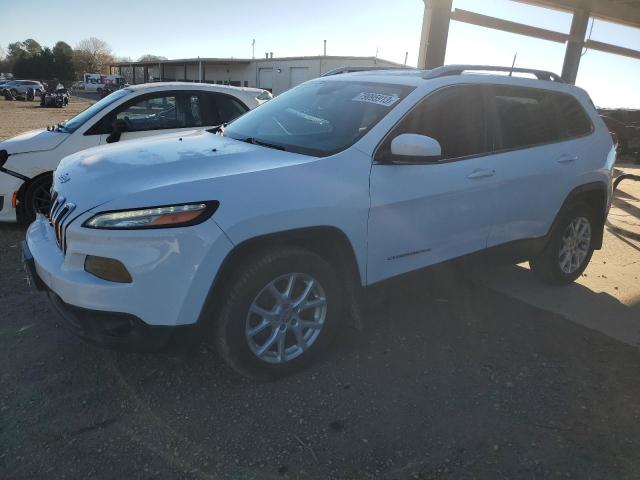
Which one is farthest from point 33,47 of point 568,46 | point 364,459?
point 364,459

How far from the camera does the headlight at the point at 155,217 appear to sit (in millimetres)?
2424

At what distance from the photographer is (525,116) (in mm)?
4062

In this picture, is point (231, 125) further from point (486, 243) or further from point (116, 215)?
point (486, 243)

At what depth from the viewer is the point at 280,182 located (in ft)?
8.89

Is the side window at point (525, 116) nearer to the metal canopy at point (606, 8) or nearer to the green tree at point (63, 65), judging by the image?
the metal canopy at point (606, 8)

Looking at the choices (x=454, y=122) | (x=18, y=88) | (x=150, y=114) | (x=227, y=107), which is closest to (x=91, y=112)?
(x=150, y=114)

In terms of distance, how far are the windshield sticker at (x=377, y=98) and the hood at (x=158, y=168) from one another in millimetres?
744

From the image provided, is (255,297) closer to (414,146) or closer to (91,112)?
(414,146)

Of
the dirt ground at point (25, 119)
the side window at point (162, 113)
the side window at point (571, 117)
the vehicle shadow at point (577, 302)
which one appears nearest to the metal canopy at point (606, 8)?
the side window at point (571, 117)

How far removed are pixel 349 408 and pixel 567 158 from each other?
289 centimetres

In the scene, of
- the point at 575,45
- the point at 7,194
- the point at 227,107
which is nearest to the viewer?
the point at 7,194

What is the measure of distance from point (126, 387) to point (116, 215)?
1.04m

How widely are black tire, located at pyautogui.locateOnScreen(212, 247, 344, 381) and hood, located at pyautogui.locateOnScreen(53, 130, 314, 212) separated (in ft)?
1.49

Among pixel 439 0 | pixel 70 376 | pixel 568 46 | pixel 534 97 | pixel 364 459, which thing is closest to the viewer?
pixel 364 459
